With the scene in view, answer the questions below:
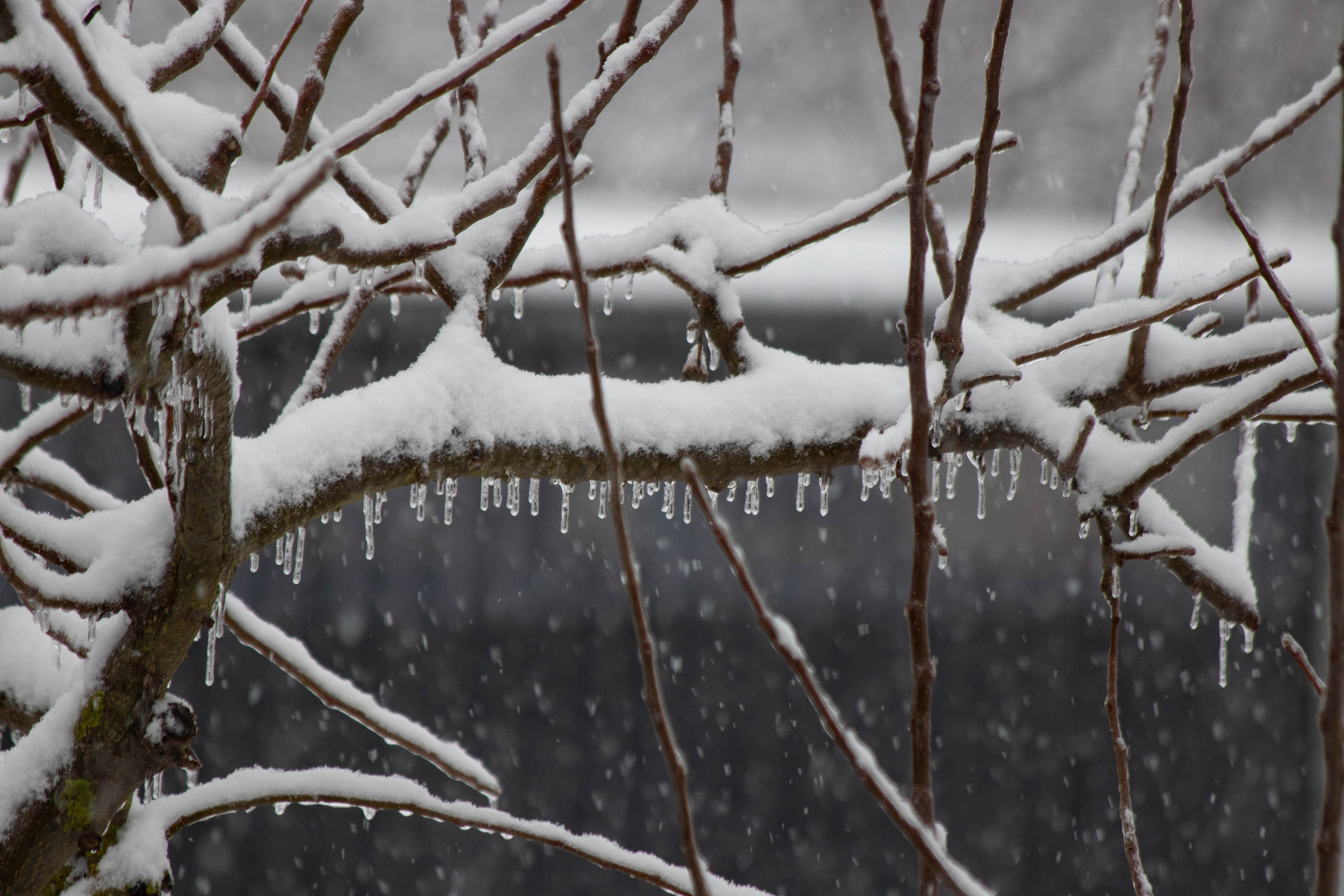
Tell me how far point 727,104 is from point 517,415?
594mm

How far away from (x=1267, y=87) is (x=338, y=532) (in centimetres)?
483

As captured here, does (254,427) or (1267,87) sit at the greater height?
(1267,87)

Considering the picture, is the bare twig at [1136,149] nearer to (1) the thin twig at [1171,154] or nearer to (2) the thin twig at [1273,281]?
(1) the thin twig at [1171,154]

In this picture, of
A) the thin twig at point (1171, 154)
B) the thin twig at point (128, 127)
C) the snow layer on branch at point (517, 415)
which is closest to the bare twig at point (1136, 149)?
the thin twig at point (1171, 154)

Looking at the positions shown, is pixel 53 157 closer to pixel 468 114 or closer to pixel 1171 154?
pixel 468 114

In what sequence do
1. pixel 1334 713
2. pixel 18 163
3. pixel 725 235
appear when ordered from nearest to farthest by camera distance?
pixel 1334 713
pixel 725 235
pixel 18 163

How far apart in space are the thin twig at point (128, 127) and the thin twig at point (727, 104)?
31.2 inches

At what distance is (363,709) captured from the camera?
1021mm

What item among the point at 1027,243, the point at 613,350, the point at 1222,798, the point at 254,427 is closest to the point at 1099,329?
the point at 613,350

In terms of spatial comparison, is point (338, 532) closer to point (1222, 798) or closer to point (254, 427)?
point (254, 427)

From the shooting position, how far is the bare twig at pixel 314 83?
2.46 feet

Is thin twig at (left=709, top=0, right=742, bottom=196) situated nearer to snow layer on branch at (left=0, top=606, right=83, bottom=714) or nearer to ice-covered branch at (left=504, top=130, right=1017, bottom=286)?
ice-covered branch at (left=504, top=130, right=1017, bottom=286)

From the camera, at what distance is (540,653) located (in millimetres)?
3945

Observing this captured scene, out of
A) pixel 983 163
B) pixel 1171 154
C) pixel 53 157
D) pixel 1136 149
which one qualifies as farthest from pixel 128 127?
pixel 1136 149
